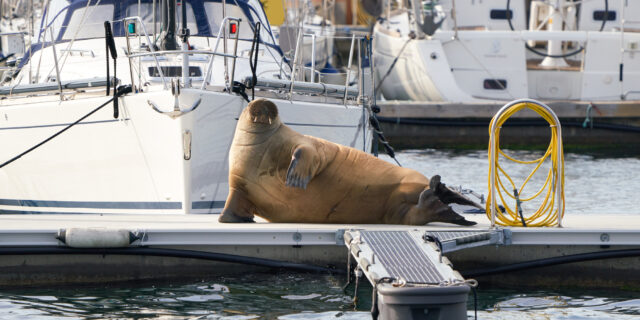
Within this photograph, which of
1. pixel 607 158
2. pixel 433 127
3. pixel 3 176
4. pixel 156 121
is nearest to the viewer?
pixel 156 121

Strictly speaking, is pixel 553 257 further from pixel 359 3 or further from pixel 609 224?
pixel 359 3

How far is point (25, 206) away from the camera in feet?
37.6

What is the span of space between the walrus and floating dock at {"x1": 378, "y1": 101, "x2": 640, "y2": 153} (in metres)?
12.5

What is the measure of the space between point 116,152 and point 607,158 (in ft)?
39.8

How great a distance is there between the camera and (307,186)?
8656 millimetres

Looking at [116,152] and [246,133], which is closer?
[246,133]

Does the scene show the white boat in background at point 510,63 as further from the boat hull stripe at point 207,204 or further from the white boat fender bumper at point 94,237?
the white boat fender bumper at point 94,237

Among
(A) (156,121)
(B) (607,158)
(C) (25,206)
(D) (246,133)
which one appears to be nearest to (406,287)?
(D) (246,133)

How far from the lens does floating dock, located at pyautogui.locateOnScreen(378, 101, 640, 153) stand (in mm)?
21078

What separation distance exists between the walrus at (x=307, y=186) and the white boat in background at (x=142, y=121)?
4.43 feet

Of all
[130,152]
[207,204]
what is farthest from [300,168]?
[130,152]

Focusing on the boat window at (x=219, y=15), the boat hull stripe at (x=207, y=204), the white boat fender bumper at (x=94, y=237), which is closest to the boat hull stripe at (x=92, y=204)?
the boat hull stripe at (x=207, y=204)

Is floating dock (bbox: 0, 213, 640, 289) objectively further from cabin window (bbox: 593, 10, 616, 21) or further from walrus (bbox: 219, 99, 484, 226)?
cabin window (bbox: 593, 10, 616, 21)

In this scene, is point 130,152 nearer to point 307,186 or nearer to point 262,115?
point 262,115
